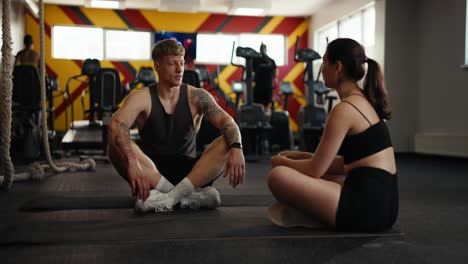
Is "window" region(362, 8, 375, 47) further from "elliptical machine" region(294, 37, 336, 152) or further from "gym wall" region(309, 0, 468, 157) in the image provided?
"elliptical machine" region(294, 37, 336, 152)

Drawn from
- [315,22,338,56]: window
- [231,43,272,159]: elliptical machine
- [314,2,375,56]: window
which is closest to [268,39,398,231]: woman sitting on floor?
[231,43,272,159]: elliptical machine

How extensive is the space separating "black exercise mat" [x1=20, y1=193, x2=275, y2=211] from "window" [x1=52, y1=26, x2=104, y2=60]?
8.22 m

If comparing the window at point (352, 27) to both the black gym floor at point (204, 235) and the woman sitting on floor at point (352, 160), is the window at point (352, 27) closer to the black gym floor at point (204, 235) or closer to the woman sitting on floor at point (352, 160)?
the black gym floor at point (204, 235)

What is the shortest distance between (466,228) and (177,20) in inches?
382

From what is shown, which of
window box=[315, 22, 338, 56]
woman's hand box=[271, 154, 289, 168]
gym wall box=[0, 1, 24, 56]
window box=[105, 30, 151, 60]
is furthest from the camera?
window box=[105, 30, 151, 60]

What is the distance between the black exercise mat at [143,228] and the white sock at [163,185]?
0.42 ft

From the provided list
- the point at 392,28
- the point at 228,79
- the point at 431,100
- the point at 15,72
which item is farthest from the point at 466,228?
the point at 228,79

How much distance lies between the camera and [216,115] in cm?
266

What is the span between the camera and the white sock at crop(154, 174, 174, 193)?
2548 mm

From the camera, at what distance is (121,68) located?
10.9 metres

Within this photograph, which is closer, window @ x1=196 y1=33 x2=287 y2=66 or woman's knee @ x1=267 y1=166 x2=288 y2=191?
woman's knee @ x1=267 y1=166 x2=288 y2=191

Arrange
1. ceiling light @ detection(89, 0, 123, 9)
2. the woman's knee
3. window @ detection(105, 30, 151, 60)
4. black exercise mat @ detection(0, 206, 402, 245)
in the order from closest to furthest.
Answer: black exercise mat @ detection(0, 206, 402, 245) < the woman's knee < ceiling light @ detection(89, 0, 123, 9) < window @ detection(105, 30, 151, 60)

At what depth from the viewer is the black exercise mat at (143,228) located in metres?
1.93

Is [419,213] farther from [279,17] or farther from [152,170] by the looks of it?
[279,17]
